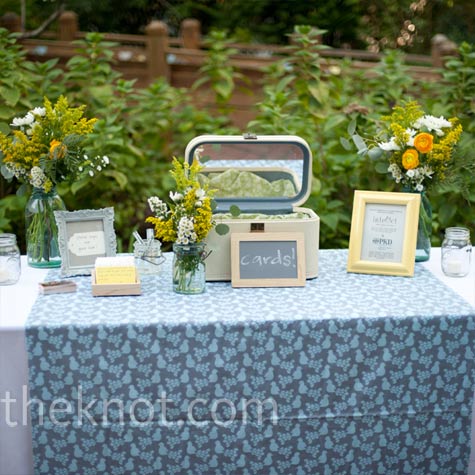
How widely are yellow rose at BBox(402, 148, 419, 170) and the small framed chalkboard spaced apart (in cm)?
41

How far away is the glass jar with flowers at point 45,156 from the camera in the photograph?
7.82 feet

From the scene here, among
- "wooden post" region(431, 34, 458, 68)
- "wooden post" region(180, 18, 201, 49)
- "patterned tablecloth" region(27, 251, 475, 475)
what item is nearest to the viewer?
"patterned tablecloth" region(27, 251, 475, 475)

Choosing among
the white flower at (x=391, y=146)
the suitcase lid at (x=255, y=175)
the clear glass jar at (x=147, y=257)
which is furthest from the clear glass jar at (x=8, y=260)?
the white flower at (x=391, y=146)

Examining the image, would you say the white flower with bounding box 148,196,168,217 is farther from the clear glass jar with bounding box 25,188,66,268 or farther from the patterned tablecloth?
the clear glass jar with bounding box 25,188,66,268

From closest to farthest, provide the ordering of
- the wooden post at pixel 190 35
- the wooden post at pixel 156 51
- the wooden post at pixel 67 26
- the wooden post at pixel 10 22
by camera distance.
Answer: the wooden post at pixel 156 51
the wooden post at pixel 10 22
the wooden post at pixel 67 26
the wooden post at pixel 190 35

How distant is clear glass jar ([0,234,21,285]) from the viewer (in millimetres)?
2314

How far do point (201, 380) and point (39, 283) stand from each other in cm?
58

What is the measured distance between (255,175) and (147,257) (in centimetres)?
50

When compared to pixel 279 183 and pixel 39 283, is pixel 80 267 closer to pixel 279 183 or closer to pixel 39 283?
pixel 39 283

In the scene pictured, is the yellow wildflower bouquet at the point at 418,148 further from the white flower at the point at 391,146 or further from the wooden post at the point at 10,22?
the wooden post at the point at 10,22

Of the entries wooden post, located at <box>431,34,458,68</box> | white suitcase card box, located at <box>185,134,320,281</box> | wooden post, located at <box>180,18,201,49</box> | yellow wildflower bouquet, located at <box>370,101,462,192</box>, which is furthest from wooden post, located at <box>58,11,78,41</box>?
yellow wildflower bouquet, located at <box>370,101,462,192</box>

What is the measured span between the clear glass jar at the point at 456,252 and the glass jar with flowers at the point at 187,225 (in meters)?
0.76

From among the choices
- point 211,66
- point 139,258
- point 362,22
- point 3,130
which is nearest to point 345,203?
point 211,66

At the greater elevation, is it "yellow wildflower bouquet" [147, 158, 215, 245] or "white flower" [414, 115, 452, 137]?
"white flower" [414, 115, 452, 137]
